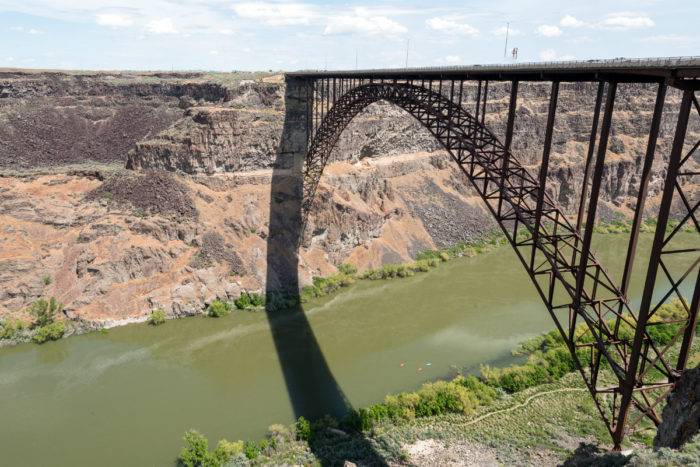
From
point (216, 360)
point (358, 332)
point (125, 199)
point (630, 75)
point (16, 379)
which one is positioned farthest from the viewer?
point (125, 199)

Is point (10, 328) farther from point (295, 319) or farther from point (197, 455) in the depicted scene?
point (197, 455)

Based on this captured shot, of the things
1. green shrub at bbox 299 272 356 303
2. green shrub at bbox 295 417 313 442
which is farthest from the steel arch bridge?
green shrub at bbox 299 272 356 303

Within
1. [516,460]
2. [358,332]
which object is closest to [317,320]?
[358,332]

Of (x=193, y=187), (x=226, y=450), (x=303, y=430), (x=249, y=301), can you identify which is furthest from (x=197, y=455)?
(x=193, y=187)

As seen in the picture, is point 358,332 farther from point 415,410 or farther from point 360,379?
point 415,410

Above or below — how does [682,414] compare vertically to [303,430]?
above

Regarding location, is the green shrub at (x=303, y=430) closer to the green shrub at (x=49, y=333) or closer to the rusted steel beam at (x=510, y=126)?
the rusted steel beam at (x=510, y=126)
